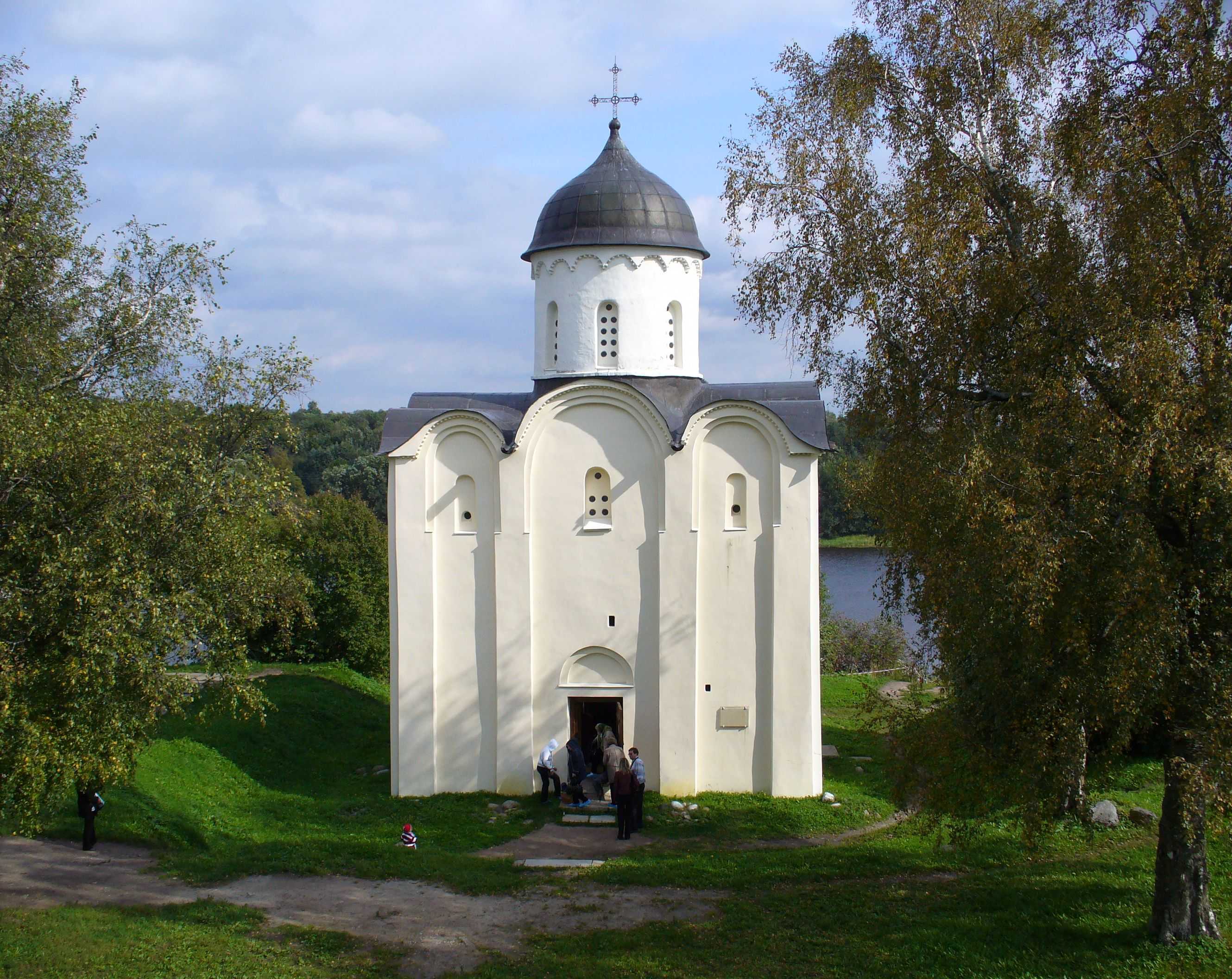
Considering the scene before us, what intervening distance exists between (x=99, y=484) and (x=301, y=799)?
819 cm

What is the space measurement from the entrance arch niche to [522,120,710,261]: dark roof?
582cm

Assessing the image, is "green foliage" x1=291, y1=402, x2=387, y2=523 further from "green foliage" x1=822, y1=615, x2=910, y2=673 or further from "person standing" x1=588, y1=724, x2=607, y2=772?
"person standing" x1=588, y1=724, x2=607, y2=772

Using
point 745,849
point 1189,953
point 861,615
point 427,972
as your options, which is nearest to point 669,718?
point 745,849

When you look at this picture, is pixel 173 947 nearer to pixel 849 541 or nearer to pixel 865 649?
pixel 865 649

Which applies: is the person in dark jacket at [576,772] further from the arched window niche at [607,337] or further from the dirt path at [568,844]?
the arched window niche at [607,337]

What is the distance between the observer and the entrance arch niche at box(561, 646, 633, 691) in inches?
594

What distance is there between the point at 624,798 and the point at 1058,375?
290 inches

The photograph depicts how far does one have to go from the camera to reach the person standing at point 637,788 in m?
13.3

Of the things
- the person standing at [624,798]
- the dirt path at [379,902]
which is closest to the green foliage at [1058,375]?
the dirt path at [379,902]

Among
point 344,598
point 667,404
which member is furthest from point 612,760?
point 344,598

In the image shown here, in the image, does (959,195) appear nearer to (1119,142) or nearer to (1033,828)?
(1119,142)

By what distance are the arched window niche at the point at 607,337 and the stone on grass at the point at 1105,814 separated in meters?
8.44

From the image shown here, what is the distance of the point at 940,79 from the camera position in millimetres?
9305

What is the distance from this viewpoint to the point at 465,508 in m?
15.4
